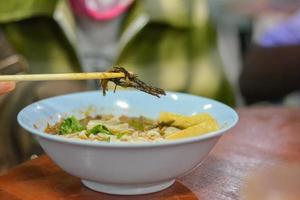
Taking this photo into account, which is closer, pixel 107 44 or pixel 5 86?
pixel 5 86

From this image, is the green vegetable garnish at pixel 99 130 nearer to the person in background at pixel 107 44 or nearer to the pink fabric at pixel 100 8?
the person in background at pixel 107 44

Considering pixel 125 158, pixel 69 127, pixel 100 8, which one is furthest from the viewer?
pixel 100 8

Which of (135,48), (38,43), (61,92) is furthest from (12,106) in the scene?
(135,48)

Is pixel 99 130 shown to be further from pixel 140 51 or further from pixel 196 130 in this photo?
pixel 140 51

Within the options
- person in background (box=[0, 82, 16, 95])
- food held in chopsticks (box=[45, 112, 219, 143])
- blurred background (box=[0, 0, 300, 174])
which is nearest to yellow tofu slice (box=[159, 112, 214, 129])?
food held in chopsticks (box=[45, 112, 219, 143])

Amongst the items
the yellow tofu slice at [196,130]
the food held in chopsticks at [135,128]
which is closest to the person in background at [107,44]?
the food held in chopsticks at [135,128]

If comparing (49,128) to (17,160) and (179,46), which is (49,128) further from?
(179,46)

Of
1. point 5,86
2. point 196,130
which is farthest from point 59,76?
point 196,130

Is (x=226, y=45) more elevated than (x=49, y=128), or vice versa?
(x=49, y=128)
